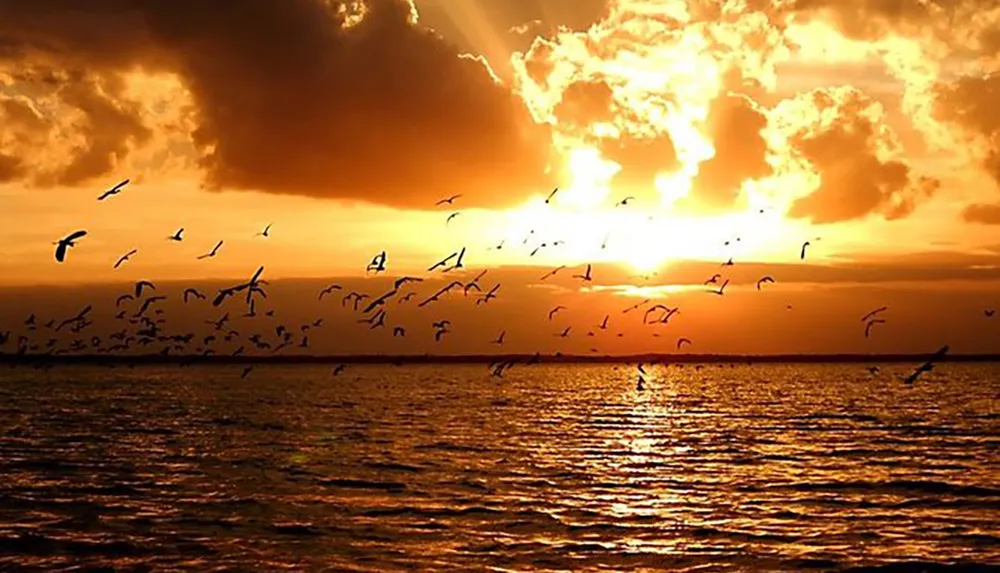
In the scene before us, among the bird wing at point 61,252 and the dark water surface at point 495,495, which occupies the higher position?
the bird wing at point 61,252

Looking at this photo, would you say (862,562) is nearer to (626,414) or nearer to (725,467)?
(725,467)

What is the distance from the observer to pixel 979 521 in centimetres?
3688

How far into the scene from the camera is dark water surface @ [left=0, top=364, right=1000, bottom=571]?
103ft

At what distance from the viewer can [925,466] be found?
5275 cm

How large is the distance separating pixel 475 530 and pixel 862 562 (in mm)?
11594

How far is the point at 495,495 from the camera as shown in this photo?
137 ft

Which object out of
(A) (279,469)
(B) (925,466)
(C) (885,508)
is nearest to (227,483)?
(A) (279,469)

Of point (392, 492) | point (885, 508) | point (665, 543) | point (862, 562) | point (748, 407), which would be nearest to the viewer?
point (862, 562)

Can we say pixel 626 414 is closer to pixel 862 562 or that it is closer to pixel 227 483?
pixel 227 483

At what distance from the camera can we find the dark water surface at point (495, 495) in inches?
1235

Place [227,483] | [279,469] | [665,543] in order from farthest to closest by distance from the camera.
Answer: [279,469], [227,483], [665,543]

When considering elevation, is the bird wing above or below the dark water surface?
above

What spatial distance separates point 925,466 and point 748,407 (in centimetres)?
5645

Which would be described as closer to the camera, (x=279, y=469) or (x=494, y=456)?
(x=279, y=469)
